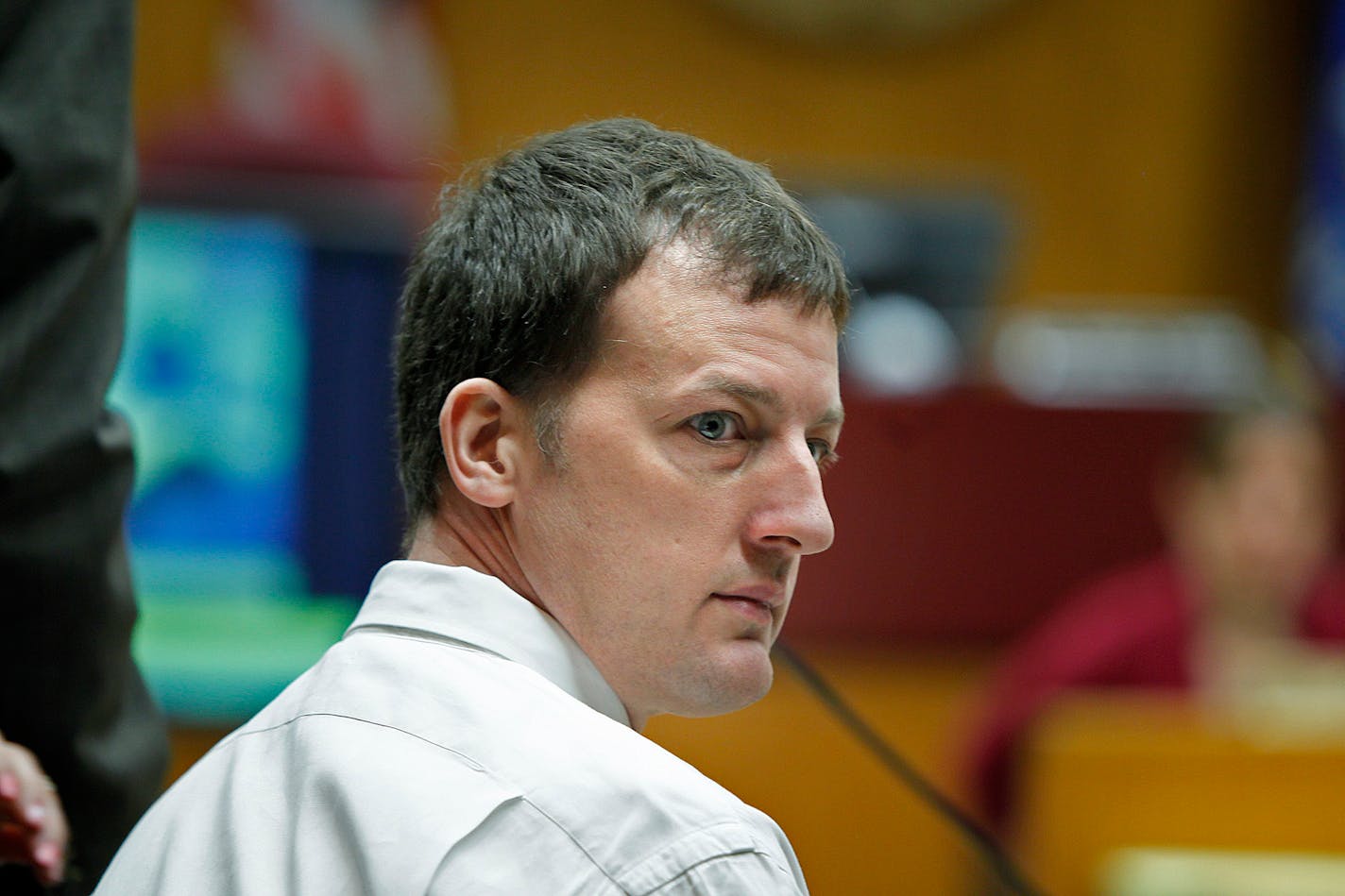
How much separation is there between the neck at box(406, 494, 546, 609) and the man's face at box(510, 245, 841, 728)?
11mm

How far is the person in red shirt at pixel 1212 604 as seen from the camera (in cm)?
271

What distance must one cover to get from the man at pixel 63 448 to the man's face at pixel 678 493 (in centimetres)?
29

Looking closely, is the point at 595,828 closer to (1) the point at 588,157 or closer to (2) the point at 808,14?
(1) the point at 588,157

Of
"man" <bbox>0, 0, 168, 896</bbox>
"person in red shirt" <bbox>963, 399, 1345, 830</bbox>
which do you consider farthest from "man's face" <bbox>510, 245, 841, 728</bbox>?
"person in red shirt" <bbox>963, 399, 1345, 830</bbox>

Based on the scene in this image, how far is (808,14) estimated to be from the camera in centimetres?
448

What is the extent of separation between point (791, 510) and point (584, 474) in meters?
0.12

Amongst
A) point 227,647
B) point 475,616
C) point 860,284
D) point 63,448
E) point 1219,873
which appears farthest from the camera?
point 227,647

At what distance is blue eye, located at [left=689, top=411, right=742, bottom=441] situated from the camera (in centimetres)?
90

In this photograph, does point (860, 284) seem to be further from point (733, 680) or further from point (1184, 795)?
point (733, 680)

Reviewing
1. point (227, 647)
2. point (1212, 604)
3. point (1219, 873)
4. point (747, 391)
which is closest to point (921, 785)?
point (747, 391)

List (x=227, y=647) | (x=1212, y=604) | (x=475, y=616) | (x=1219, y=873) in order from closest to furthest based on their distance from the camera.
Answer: (x=475, y=616)
(x=1219, y=873)
(x=1212, y=604)
(x=227, y=647)

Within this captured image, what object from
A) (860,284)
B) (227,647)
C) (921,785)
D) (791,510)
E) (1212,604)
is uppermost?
(791,510)

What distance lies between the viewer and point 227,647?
3318mm

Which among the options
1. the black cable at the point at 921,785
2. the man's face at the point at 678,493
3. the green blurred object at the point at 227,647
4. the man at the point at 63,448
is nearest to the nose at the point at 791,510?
the man's face at the point at 678,493
